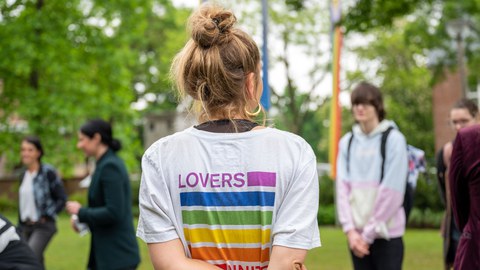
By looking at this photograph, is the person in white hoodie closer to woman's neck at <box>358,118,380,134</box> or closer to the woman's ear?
woman's neck at <box>358,118,380,134</box>

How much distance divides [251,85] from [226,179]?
1.16ft

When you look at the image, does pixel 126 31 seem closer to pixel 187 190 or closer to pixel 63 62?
pixel 63 62

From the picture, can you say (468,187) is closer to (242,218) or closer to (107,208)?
(242,218)

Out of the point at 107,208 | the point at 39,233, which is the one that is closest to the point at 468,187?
the point at 107,208

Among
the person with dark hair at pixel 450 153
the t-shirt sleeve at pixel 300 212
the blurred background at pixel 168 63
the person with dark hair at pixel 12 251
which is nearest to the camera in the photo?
the t-shirt sleeve at pixel 300 212

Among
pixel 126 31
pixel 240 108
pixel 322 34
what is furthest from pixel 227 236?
pixel 322 34

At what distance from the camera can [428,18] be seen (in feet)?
64.3

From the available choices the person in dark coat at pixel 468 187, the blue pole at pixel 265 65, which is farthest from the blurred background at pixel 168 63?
the person in dark coat at pixel 468 187

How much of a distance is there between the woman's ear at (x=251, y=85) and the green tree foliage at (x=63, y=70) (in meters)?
23.1

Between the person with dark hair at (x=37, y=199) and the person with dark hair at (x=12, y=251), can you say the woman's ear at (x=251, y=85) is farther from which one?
the person with dark hair at (x=37, y=199)

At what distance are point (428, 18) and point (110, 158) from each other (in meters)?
14.5

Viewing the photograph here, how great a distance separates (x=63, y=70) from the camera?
26297 millimetres

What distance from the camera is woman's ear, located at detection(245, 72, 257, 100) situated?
2791 millimetres

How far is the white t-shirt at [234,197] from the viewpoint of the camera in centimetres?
271
